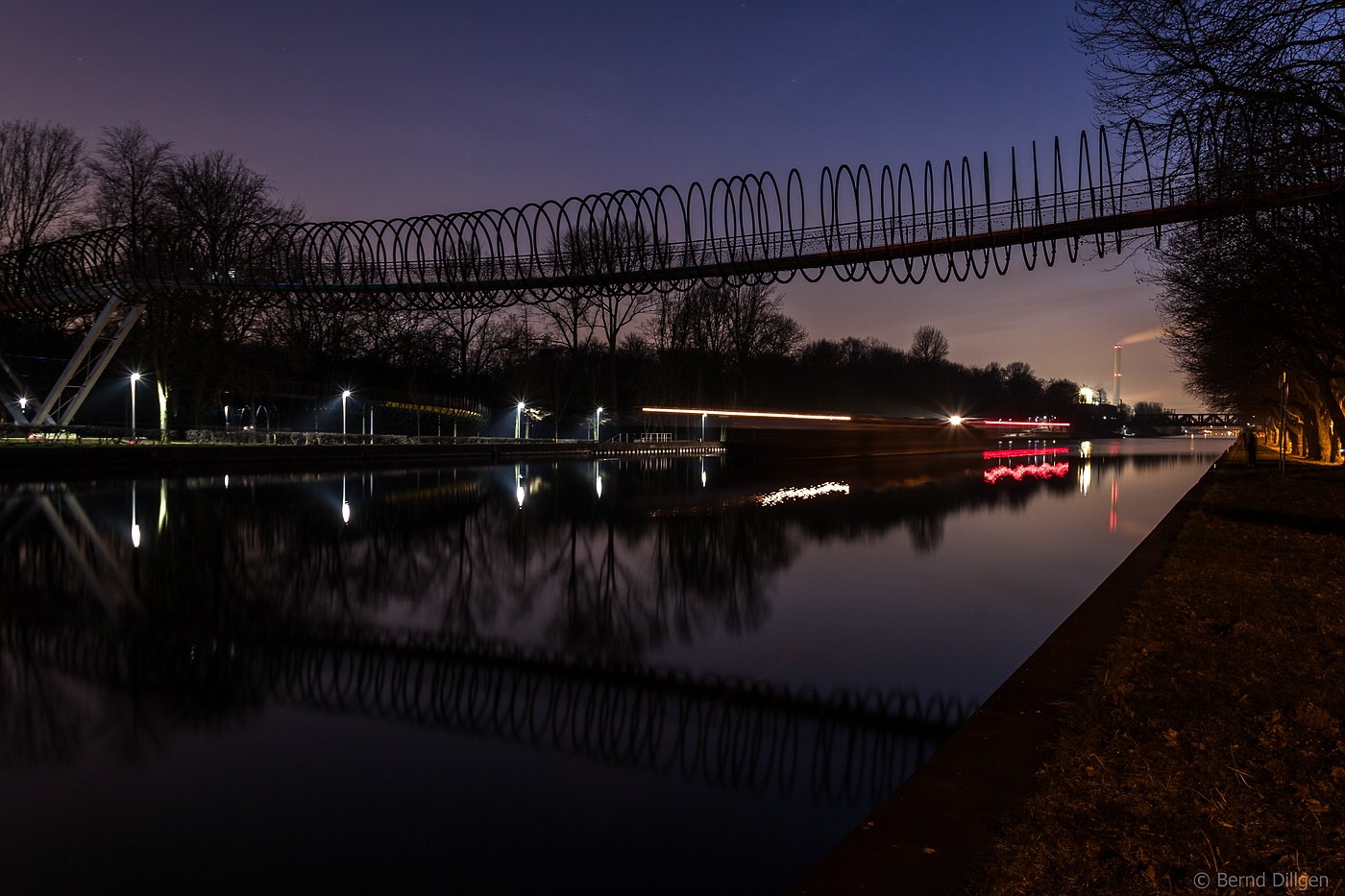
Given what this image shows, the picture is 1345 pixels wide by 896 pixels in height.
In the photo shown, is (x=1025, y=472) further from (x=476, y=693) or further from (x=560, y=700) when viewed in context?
(x=476, y=693)

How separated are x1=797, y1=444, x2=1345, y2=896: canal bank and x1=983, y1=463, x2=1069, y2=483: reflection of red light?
96.2 feet

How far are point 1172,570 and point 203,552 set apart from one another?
1336 centimetres

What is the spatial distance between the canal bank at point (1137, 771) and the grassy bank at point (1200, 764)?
1 cm

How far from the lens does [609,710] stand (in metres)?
6.80

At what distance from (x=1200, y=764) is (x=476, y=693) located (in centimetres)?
517

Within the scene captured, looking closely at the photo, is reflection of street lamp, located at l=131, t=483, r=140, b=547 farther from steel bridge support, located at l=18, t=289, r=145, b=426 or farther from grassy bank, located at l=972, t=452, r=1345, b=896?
steel bridge support, located at l=18, t=289, r=145, b=426

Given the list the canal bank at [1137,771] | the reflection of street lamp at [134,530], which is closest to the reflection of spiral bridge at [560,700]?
the canal bank at [1137,771]

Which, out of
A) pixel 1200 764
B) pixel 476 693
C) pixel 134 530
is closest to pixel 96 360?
pixel 134 530

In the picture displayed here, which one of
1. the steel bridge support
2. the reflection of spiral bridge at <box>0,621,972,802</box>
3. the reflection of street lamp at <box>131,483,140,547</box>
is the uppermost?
the steel bridge support

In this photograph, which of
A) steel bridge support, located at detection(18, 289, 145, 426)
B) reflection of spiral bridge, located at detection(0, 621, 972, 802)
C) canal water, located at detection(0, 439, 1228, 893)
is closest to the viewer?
canal water, located at detection(0, 439, 1228, 893)

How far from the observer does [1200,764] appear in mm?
4457

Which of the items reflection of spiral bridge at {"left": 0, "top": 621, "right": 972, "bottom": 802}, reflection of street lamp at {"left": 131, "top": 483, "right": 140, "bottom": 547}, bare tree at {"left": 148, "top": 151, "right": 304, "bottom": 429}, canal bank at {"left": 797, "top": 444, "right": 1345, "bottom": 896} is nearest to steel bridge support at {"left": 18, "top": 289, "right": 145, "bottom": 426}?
bare tree at {"left": 148, "top": 151, "right": 304, "bottom": 429}

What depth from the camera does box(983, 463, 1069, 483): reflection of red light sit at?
37.8m

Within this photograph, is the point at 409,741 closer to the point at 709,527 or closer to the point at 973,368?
the point at 709,527
